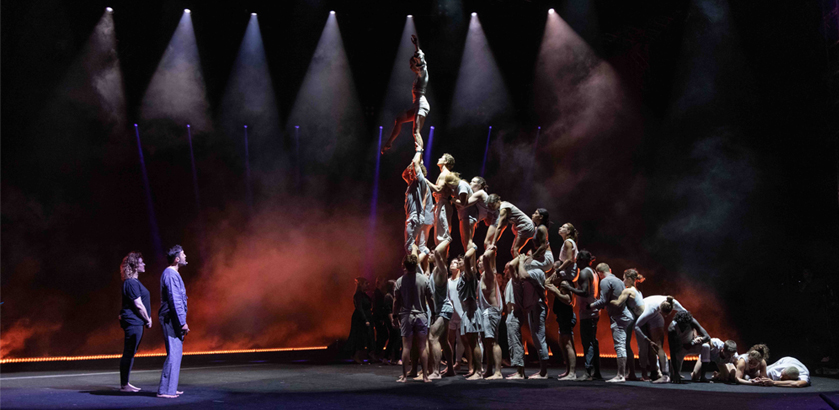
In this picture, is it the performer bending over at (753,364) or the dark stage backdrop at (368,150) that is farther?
the dark stage backdrop at (368,150)

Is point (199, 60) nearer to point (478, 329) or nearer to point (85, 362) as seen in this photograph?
point (85, 362)

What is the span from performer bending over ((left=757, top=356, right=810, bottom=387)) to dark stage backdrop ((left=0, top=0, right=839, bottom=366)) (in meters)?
2.21

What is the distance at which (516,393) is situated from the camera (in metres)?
5.91

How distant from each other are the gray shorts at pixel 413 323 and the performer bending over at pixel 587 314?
1.87 m

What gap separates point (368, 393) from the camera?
5.86 meters

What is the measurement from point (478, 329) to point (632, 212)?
6356mm

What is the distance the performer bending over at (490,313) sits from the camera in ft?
23.7

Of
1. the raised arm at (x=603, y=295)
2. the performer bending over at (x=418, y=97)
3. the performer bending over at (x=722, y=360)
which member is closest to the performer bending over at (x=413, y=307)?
the performer bending over at (x=418, y=97)

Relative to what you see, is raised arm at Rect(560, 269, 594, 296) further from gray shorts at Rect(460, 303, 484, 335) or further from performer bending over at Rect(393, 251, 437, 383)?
performer bending over at Rect(393, 251, 437, 383)

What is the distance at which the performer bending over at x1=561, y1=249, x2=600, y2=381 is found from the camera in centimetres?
720

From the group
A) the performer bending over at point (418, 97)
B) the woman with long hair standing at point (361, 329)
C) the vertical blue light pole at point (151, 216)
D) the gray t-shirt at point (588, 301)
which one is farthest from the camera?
the vertical blue light pole at point (151, 216)

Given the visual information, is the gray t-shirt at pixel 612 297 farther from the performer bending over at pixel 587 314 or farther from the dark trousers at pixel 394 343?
the dark trousers at pixel 394 343

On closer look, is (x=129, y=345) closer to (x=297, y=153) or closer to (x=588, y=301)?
(x=588, y=301)

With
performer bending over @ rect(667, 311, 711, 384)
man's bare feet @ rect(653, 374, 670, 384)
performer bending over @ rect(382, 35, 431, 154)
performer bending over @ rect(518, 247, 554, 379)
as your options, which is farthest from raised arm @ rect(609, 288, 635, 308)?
performer bending over @ rect(382, 35, 431, 154)
